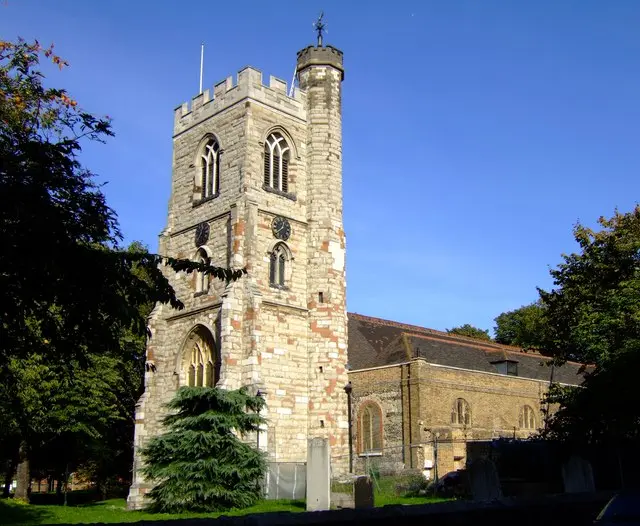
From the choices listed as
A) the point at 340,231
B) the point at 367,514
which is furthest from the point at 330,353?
the point at 367,514

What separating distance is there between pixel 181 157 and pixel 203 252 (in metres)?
Result: 5.10

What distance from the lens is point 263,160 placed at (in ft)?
94.7

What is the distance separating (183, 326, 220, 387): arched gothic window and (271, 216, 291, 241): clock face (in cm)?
450

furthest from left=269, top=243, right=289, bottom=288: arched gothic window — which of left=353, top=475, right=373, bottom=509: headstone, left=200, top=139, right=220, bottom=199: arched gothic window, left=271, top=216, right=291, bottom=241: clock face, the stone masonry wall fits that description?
left=353, top=475, right=373, bottom=509: headstone

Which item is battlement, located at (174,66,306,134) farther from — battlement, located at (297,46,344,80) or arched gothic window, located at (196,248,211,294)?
arched gothic window, located at (196,248,211,294)

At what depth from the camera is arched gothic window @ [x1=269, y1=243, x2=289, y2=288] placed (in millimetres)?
27766

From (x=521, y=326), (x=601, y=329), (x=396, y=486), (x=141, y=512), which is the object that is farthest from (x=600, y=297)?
(x=521, y=326)

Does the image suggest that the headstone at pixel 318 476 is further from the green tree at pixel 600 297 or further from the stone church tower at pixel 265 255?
the green tree at pixel 600 297

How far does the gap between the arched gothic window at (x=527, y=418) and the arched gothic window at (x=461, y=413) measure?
182 inches

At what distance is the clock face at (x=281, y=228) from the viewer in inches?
1106

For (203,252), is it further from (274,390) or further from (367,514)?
(367,514)

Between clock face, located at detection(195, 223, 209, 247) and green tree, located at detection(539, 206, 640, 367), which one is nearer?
green tree, located at detection(539, 206, 640, 367)

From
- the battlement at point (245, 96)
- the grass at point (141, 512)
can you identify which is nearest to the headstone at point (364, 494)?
the grass at point (141, 512)

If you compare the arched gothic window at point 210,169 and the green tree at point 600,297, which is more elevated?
the arched gothic window at point 210,169
